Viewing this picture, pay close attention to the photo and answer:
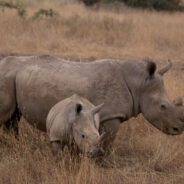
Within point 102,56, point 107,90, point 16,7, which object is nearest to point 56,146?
point 107,90

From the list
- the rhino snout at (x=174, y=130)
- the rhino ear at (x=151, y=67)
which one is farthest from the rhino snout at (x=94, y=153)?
the rhino ear at (x=151, y=67)

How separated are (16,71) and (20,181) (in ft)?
6.11

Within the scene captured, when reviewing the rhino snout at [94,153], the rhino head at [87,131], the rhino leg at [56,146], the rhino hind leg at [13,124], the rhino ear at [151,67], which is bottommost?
the rhino hind leg at [13,124]

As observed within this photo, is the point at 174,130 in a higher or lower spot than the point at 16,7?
higher

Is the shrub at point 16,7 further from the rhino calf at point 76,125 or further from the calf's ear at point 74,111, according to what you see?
the calf's ear at point 74,111

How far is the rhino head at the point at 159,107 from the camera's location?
20.4 ft

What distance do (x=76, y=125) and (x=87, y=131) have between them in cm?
21

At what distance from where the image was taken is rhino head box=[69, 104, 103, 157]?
5.09 m

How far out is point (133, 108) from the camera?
630cm

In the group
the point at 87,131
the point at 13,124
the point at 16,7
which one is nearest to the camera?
the point at 87,131

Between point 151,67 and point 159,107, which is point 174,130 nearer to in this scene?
point 159,107

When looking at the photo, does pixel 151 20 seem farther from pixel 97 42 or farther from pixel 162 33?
pixel 97 42

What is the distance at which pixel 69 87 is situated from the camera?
612 centimetres

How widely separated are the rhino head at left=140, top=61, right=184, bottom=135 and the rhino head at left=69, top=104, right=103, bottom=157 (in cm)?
96
